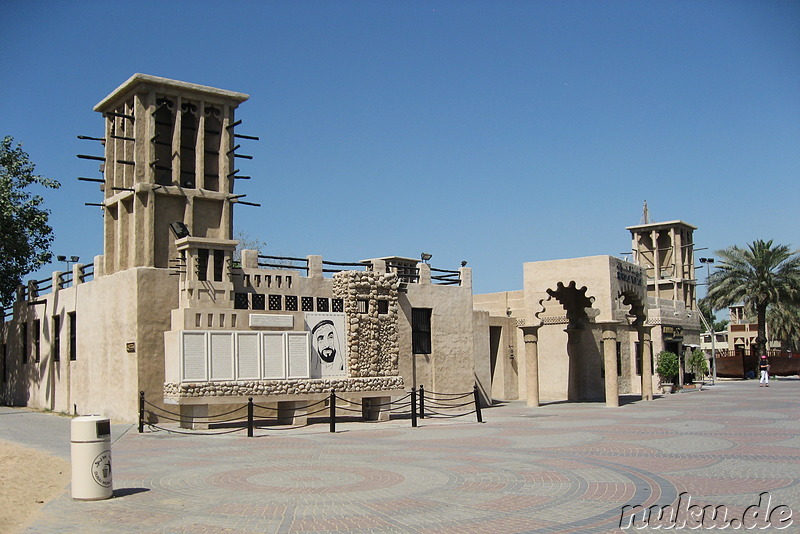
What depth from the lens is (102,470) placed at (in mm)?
10594

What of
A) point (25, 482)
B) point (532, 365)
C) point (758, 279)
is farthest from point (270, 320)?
point (758, 279)

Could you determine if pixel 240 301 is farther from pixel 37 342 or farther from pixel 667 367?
pixel 667 367

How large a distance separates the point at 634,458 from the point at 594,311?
52.5 feet

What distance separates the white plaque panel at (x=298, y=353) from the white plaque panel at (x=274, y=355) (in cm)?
23

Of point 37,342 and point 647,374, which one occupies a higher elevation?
point 37,342

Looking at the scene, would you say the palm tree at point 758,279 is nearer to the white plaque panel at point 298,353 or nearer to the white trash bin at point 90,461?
the white plaque panel at point 298,353

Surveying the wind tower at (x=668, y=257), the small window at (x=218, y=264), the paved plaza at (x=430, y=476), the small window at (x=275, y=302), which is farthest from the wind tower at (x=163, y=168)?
the wind tower at (x=668, y=257)

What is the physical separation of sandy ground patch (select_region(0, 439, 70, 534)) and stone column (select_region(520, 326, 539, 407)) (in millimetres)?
18285

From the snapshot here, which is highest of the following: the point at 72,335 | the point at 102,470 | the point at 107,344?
the point at 72,335

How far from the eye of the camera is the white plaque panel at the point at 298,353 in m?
22.1

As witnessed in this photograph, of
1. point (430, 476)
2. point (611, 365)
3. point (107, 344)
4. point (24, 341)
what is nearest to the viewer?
point (430, 476)

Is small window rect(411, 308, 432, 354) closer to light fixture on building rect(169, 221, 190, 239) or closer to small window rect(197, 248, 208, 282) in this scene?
small window rect(197, 248, 208, 282)

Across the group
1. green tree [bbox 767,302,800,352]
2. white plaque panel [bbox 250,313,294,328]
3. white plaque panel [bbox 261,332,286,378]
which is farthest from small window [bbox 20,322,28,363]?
green tree [bbox 767,302,800,352]

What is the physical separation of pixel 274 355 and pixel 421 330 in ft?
24.6
